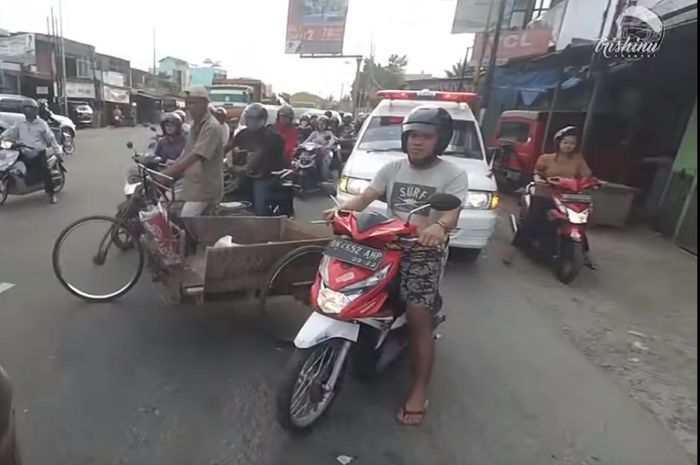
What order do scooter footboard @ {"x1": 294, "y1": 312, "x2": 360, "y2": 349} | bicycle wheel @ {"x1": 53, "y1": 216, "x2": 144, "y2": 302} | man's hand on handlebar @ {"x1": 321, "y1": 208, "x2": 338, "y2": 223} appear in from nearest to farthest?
scooter footboard @ {"x1": 294, "y1": 312, "x2": 360, "y2": 349}, man's hand on handlebar @ {"x1": 321, "y1": 208, "x2": 338, "y2": 223}, bicycle wheel @ {"x1": 53, "y1": 216, "x2": 144, "y2": 302}

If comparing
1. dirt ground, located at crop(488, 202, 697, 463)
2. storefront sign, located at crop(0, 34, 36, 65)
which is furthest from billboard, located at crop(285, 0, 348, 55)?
dirt ground, located at crop(488, 202, 697, 463)

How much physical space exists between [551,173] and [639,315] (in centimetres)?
190

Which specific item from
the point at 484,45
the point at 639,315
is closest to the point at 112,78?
the point at 484,45

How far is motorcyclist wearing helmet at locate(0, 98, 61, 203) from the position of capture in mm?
7258

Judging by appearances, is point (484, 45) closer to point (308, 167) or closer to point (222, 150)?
point (308, 167)

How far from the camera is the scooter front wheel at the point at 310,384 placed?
2.30 m

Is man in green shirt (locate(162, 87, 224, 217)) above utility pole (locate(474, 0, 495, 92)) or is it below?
below

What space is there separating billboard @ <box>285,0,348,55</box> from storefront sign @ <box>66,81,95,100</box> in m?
14.9

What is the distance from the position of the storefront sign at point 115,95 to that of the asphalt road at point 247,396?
118 feet

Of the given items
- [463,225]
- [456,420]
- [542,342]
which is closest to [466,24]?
[463,225]

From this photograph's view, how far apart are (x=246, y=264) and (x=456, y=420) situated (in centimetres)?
163

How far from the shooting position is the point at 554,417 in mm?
2791

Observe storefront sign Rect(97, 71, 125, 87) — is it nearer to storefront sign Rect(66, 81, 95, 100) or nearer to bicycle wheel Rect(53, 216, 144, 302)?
storefront sign Rect(66, 81, 95, 100)

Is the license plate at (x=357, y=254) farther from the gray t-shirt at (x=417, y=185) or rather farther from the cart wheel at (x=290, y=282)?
the cart wheel at (x=290, y=282)
